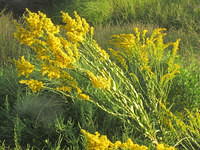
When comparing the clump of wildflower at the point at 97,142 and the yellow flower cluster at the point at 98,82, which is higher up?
the yellow flower cluster at the point at 98,82

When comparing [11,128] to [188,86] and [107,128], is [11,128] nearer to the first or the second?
[107,128]

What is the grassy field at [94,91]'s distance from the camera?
7.25ft

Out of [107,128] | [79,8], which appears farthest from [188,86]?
[79,8]

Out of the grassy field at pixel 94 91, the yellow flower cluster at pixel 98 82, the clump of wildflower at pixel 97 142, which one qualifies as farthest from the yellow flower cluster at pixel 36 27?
the clump of wildflower at pixel 97 142

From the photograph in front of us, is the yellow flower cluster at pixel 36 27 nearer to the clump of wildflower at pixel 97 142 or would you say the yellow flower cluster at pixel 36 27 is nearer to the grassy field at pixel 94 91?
the grassy field at pixel 94 91

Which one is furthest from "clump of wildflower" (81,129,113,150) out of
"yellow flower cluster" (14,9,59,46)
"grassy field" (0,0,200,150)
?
"yellow flower cluster" (14,9,59,46)

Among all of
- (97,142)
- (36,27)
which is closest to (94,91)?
(36,27)

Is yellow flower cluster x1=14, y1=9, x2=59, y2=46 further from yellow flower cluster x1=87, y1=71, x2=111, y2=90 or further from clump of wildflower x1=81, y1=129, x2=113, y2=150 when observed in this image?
clump of wildflower x1=81, y1=129, x2=113, y2=150

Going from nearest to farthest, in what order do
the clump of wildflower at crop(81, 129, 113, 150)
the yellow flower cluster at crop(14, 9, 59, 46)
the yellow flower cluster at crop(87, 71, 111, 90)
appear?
the clump of wildflower at crop(81, 129, 113, 150) → the yellow flower cluster at crop(87, 71, 111, 90) → the yellow flower cluster at crop(14, 9, 59, 46)

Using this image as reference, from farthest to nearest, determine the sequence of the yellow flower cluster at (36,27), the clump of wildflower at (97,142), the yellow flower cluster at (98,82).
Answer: the yellow flower cluster at (36,27) → the yellow flower cluster at (98,82) → the clump of wildflower at (97,142)

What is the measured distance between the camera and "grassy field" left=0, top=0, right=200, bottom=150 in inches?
87.0

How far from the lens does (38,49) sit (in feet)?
7.68

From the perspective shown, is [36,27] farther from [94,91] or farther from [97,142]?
[94,91]

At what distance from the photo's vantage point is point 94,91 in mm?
3795
